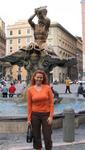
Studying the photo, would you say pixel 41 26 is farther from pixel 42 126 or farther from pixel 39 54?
pixel 42 126

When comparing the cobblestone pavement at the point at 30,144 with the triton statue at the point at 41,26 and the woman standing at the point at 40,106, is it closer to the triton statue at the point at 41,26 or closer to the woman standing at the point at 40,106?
the woman standing at the point at 40,106

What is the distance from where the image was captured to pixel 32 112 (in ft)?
24.1

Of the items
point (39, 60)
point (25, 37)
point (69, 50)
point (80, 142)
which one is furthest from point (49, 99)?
point (69, 50)

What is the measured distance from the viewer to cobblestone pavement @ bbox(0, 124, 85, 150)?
29.2 ft

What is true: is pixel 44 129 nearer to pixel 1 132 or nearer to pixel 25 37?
pixel 1 132

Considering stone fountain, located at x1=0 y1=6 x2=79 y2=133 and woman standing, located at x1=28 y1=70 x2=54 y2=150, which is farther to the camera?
stone fountain, located at x1=0 y1=6 x2=79 y2=133

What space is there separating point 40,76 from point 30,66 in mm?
10413

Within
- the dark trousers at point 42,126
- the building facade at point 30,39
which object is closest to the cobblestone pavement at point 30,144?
the dark trousers at point 42,126

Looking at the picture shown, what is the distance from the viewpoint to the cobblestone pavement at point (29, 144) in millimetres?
8914

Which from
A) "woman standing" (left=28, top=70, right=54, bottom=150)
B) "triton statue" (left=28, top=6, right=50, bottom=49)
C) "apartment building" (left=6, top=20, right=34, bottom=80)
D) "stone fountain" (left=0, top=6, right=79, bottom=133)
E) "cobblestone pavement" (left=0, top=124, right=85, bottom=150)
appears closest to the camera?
"woman standing" (left=28, top=70, right=54, bottom=150)

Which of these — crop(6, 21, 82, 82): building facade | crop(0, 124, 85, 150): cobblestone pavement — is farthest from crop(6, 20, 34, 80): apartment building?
crop(0, 124, 85, 150): cobblestone pavement

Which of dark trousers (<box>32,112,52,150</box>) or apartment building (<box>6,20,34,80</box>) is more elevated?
dark trousers (<box>32,112,52,150</box>)

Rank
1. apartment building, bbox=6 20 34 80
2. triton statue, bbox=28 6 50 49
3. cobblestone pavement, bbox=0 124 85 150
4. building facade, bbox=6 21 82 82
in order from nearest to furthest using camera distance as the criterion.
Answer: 1. cobblestone pavement, bbox=0 124 85 150
2. triton statue, bbox=28 6 50 49
3. building facade, bbox=6 21 82 82
4. apartment building, bbox=6 20 34 80

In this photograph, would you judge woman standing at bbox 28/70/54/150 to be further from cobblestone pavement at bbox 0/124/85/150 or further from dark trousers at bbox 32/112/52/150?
cobblestone pavement at bbox 0/124/85/150
